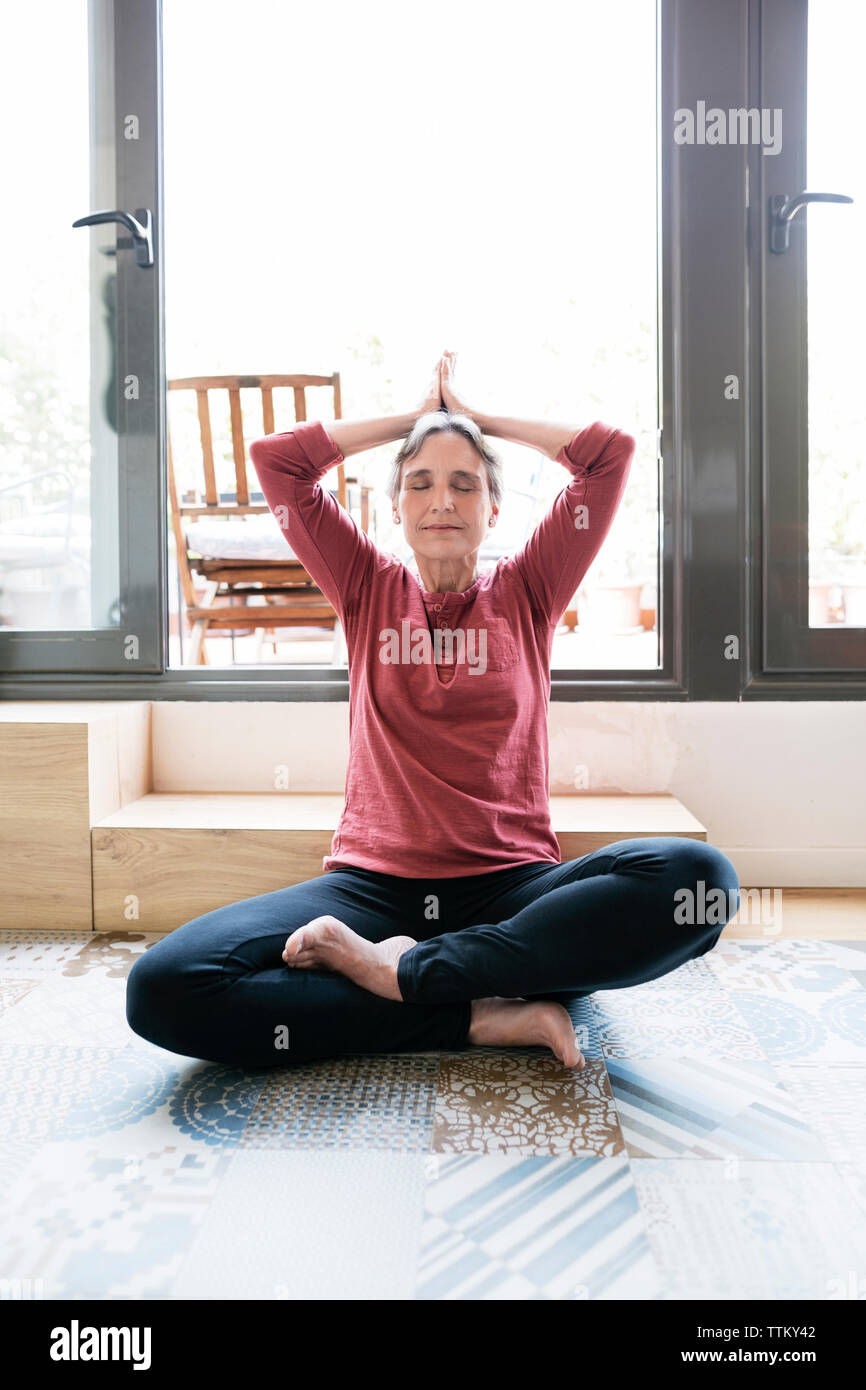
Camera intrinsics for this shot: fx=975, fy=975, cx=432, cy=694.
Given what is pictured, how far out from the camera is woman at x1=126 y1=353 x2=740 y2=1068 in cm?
124

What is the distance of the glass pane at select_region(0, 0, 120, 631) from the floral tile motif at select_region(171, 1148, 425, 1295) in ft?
4.91

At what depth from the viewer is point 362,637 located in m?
1.54

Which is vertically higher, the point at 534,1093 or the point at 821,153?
the point at 821,153

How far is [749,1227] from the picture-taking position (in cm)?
94

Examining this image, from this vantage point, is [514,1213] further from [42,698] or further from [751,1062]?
[42,698]

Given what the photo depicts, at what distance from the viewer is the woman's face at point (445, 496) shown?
1472mm

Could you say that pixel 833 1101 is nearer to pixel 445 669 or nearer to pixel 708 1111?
A: pixel 708 1111

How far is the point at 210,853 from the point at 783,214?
1.76 metres

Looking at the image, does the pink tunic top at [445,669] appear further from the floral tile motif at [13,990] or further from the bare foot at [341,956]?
the floral tile motif at [13,990]

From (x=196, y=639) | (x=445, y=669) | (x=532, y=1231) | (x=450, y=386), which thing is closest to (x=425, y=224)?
(x=196, y=639)

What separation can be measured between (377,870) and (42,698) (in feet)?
3.82

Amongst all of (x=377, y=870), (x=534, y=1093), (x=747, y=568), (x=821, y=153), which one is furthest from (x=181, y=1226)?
(x=821, y=153)

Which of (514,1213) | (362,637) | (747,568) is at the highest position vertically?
(747,568)

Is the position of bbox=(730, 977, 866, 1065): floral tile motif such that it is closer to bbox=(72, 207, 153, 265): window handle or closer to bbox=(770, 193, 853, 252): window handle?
bbox=(770, 193, 853, 252): window handle
